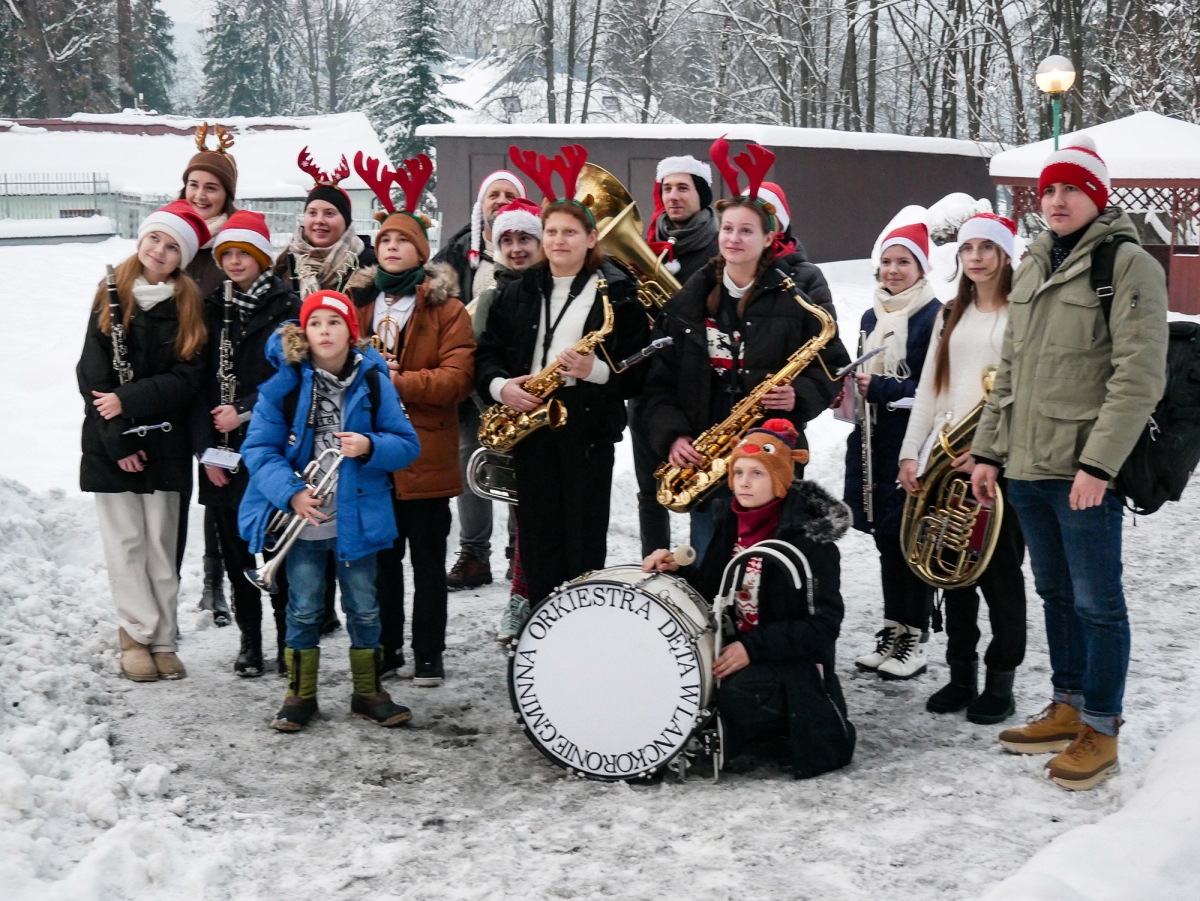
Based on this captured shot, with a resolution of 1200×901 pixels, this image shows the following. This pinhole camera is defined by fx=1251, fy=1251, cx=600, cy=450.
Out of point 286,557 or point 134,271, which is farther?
point 134,271

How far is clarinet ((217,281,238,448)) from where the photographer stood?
5559mm

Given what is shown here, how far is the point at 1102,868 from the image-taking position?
3.41 meters

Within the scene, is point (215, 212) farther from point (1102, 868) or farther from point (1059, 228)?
point (1102, 868)

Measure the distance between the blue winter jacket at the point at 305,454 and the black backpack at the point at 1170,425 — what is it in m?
2.72

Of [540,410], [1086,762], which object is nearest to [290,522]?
[540,410]

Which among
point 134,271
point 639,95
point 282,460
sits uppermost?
point 639,95

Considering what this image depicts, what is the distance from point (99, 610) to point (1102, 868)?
15.5 feet

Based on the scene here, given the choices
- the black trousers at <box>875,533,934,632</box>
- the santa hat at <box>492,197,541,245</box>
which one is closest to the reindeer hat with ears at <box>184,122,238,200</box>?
the santa hat at <box>492,197,541,245</box>

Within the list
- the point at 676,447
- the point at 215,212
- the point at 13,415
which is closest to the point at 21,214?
the point at 13,415

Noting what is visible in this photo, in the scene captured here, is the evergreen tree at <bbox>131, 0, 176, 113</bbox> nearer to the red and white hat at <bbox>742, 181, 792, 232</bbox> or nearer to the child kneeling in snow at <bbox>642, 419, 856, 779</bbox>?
the red and white hat at <bbox>742, 181, 792, 232</bbox>

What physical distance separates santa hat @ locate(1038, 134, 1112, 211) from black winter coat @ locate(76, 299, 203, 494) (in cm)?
361

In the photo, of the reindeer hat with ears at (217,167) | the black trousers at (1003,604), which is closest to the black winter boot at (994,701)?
the black trousers at (1003,604)

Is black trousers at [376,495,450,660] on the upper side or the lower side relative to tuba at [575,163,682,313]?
lower

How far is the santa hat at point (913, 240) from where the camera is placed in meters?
5.53
